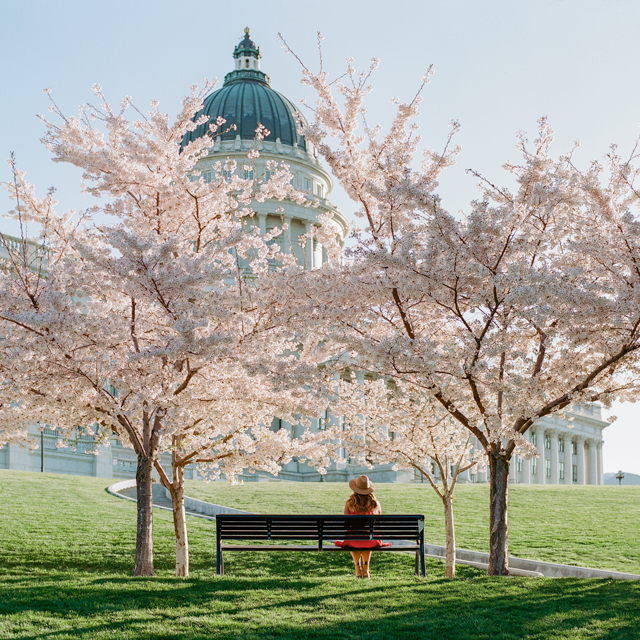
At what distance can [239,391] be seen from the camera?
11.9 m

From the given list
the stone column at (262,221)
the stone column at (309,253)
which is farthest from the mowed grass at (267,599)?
the stone column at (262,221)

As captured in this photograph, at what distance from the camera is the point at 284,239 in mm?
58906

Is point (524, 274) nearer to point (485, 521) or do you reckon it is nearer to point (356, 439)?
point (356, 439)

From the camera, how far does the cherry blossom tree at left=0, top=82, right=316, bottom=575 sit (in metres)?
11.1

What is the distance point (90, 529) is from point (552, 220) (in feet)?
40.2

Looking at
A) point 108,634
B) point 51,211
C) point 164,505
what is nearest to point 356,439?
point 51,211

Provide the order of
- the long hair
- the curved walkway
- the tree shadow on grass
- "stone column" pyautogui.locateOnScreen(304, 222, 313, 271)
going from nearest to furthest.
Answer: the tree shadow on grass
the curved walkway
the long hair
"stone column" pyautogui.locateOnScreen(304, 222, 313, 271)

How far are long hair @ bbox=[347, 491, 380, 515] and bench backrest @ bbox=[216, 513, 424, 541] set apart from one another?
856 millimetres

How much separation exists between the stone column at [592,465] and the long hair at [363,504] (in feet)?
286

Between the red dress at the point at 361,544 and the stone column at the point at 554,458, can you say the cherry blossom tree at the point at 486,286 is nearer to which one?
the red dress at the point at 361,544

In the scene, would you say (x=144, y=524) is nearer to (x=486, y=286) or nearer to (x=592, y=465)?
(x=486, y=286)

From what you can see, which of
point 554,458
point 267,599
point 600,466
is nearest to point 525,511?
point 267,599

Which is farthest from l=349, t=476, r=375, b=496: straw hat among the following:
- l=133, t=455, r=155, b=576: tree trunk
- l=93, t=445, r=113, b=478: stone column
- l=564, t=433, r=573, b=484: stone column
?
l=564, t=433, r=573, b=484: stone column

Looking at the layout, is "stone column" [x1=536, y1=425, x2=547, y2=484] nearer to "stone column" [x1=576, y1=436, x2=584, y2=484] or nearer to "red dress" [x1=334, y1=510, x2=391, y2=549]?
"stone column" [x1=576, y1=436, x2=584, y2=484]
